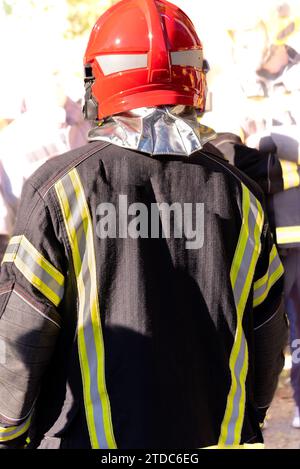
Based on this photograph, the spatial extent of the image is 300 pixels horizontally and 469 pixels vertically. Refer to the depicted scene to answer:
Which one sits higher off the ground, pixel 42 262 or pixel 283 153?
pixel 283 153

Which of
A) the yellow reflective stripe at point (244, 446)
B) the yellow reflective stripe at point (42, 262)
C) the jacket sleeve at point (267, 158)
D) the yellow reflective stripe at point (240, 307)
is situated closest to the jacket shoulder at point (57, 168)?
the yellow reflective stripe at point (42, 262)

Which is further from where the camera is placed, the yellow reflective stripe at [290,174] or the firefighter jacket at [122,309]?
the yellow reflective stripe at [290,174]

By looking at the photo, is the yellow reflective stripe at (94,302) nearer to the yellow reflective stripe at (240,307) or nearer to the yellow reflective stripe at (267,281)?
the yellow reflective stripe at (240,307)

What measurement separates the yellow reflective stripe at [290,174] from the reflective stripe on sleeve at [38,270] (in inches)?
58.3

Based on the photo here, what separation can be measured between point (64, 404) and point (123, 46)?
2.95ft

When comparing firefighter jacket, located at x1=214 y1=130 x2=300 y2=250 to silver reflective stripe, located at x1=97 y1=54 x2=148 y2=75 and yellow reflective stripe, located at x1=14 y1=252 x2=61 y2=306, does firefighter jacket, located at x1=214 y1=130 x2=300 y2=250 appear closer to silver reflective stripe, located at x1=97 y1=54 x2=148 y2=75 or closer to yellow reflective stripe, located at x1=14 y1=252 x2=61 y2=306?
silver reflective stripe, located at x1=97 y1=54 x2=148 y2=75

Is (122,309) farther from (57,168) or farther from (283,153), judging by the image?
(283,153)

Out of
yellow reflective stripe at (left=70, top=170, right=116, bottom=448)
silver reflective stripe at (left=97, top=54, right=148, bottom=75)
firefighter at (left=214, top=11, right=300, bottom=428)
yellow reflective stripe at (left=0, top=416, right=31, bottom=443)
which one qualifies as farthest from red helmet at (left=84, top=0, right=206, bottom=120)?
firefighter at (left=214, top=11, right=300, bottom=428)

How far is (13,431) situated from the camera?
2053 millimetres

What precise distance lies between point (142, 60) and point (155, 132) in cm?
20

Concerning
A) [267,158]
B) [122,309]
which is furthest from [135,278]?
[267,158]

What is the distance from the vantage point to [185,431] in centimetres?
196

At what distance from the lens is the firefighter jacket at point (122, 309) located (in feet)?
6.24

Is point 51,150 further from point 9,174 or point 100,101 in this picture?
point 100,101
